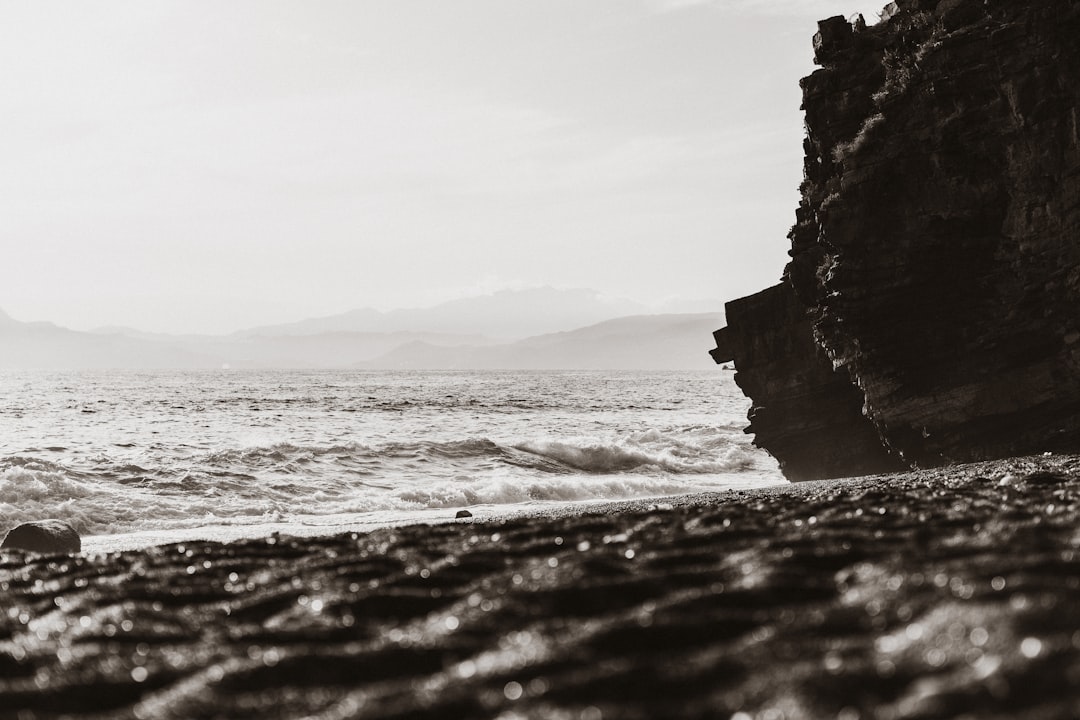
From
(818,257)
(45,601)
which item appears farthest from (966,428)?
(45,601)

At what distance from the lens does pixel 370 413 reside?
55656 millimetres

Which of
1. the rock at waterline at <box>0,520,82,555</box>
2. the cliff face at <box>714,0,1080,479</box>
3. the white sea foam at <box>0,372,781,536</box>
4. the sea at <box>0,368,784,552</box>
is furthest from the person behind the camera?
the white sea foam at <box>0,372,781,536</box>

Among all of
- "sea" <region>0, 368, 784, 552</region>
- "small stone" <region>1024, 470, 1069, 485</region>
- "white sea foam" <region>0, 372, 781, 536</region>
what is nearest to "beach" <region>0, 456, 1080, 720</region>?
"small stone" <region>1024, 470, 1069, 485</region>

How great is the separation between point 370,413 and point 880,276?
39411mm

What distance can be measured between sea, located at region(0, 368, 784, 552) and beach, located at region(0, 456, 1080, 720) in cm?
1070

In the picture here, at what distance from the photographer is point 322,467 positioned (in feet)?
92.0

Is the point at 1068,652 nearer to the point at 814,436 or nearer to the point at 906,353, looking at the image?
the point at 906,353

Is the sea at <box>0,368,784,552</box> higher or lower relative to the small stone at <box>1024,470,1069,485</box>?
lower

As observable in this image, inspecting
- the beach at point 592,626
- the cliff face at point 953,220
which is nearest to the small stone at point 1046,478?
the beach at point 592,626

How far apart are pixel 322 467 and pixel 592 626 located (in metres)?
24.6

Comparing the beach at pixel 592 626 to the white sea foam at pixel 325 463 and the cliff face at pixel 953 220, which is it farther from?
the cliff face at pixel 953 220

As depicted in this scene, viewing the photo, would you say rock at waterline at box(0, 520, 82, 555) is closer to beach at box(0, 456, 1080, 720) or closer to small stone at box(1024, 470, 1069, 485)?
beach at box(0, 456, 1080, 720)

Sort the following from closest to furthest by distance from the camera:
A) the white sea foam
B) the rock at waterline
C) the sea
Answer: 1. the rock at waterline
2. the sea
3. the white sea foam

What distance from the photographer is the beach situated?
3449 millimetres
